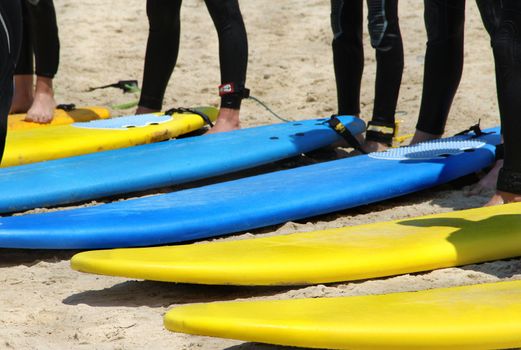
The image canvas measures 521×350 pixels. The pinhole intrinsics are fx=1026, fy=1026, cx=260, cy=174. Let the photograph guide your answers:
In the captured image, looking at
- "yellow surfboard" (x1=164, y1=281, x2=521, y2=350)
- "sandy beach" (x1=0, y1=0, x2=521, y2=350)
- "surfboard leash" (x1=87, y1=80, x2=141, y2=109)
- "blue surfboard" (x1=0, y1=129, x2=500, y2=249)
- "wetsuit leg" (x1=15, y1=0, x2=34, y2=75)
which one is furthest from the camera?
"surfboard leash" (x1=87, y1=80, x2=141, y2=109)

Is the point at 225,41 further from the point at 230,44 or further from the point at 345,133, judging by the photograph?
the point at 345,133

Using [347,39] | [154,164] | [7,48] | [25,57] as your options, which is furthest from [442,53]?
[25,57]

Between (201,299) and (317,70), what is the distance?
3.78 meters

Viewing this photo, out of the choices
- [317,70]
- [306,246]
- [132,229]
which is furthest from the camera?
[317,70]

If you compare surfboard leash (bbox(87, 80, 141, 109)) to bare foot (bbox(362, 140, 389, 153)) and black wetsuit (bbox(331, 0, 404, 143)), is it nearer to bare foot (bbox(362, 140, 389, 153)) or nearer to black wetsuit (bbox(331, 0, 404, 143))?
black wetsuit (bbox(331, 0, 404, 143))

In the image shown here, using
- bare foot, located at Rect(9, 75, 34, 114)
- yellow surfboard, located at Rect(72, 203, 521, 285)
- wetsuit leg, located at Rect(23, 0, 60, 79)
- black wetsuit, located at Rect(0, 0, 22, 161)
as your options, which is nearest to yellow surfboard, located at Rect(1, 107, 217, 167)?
wetsuit leg, located at Rect(23, 0, 60, 79)

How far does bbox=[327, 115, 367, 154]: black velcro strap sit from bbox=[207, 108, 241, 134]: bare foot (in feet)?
1.64

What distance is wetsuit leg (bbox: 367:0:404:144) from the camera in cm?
434

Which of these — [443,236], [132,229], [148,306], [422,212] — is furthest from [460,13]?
[148,306]

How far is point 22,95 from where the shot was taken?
5.40m

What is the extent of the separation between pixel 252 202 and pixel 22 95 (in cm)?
240

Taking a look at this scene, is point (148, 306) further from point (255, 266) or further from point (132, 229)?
point (132, 229)

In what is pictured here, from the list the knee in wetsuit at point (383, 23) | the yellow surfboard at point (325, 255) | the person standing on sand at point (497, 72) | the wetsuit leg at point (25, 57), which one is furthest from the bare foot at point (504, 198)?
the wetsuit leg at point (25, 57)

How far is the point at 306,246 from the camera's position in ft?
9.39
